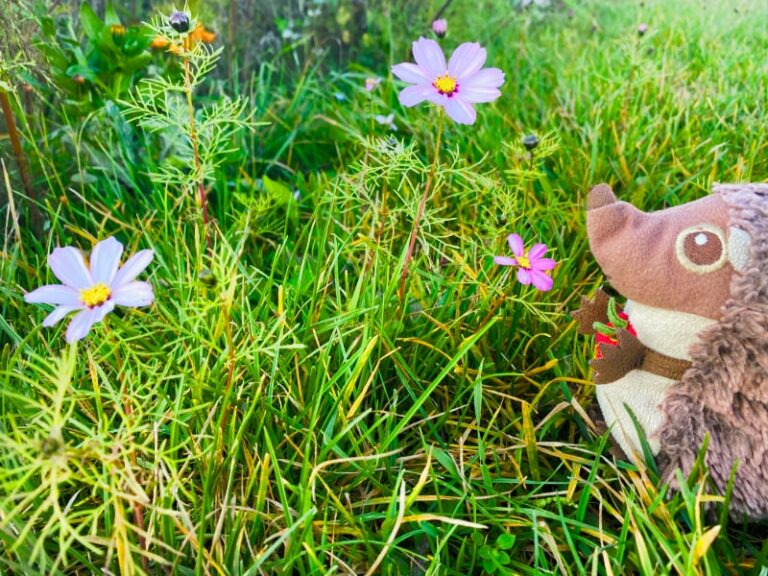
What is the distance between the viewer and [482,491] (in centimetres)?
98

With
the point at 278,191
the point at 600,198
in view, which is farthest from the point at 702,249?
the point at 278,191

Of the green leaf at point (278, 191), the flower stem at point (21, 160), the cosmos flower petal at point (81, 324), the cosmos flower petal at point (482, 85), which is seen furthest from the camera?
the green leaf at point (278, 191)

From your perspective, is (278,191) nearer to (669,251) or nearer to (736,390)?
(669,251)

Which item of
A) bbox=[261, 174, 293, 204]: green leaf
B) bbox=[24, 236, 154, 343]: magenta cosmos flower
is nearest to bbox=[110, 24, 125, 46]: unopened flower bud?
bbox=[261, 174, 293, 204]: green leaf

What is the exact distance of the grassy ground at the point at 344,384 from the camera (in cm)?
81

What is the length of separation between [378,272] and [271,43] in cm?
145

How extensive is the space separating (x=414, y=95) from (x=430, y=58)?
81mm

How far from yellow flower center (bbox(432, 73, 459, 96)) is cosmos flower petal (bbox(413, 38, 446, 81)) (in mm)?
10

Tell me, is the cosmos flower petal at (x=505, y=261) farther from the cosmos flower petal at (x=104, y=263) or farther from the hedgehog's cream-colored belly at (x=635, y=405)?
the cosmos flower petal at (x=104, y=263)

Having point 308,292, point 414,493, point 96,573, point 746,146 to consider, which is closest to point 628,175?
point 746,146

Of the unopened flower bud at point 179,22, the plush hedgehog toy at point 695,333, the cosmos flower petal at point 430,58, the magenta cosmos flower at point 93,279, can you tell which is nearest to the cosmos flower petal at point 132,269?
the magenta cosmos flower at point 93,279

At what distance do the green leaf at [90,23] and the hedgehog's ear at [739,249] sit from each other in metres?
1.30

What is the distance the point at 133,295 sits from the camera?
0.67 meters

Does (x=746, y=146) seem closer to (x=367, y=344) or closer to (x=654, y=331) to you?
(x=654, y=331)
